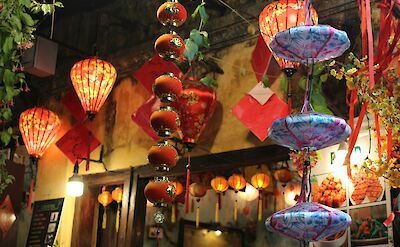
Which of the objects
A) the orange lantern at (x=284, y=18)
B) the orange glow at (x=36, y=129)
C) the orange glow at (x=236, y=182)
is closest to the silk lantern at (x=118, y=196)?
the orange glow at (x=36, y=129)

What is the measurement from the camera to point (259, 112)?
247 inches

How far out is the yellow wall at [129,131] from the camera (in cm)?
684

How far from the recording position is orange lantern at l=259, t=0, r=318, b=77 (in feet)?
17.2

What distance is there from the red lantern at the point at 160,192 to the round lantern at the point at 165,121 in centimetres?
34

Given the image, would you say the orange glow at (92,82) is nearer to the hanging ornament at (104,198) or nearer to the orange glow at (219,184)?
the hanging ornament at (104,198)

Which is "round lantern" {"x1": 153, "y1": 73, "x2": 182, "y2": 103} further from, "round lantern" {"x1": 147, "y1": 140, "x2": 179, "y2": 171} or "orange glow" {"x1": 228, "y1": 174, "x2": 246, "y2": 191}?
"orange glow" {"x1": 228, "y1": 174, "x2": 246, "y2": 191}

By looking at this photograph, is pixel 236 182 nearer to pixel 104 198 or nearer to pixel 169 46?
pixel 104 198

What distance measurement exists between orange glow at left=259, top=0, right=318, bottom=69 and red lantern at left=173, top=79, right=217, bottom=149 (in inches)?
50.7

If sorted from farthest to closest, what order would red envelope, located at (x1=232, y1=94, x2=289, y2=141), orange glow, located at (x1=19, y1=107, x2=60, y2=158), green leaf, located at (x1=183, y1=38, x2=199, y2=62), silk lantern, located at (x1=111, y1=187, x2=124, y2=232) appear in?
silk lantern, located at (x1=111, y1=187, x2=124, y2=232) → orange glow, located at (x1=19, y1=107, x2=60, y2=158) → red envelope, located at (x1=232, y1=94, x2=289, y2=141) → green leaf, located at (x1=183, y1=38, x2=199, y2=62)

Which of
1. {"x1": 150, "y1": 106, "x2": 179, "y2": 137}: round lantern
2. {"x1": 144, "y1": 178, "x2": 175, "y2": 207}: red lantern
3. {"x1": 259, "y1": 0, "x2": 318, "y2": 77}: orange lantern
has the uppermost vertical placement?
{"x1": 259, "y1": 0, "x2": 318, "y2": 77}: orange lantern

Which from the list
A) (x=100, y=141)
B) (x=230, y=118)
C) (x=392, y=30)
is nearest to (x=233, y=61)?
(x=230, y=118)

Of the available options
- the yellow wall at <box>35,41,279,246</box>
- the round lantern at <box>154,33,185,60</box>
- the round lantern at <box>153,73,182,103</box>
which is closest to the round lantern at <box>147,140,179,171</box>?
the round lantern at <box>153,73,182,103</box>

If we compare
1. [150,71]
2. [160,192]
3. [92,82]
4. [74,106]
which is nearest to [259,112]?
[150,71]

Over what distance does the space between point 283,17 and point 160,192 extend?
6.67 feet
